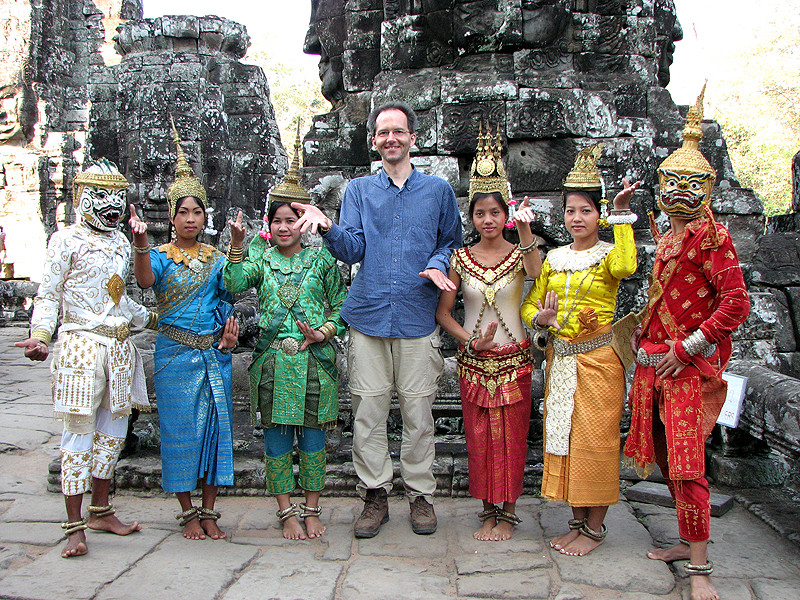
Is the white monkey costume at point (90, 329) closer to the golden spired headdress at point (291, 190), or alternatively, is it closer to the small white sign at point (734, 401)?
the golden spired headdress at point (291, 190)

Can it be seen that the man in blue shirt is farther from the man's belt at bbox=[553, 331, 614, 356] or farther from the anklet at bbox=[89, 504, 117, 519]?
the anklet at bbox=[89, 504, 117, 519]

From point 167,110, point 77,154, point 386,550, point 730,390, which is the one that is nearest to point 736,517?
point 730,390

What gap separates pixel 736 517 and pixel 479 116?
272 cm

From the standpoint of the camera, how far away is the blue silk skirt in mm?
3334

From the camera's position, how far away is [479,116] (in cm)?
441

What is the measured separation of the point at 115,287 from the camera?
335cm

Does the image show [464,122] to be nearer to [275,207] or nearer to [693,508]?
[275,207]

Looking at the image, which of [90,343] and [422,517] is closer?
[90,343]

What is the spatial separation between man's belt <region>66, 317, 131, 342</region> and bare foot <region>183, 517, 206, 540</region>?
0.95m

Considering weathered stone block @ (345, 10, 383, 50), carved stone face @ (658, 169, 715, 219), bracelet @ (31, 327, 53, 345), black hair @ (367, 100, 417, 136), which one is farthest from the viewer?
weathered stone block @ (345, 10, 383, 50)

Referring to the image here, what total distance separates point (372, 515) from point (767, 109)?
21.6 metres

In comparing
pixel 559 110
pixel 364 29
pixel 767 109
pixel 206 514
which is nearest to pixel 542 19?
pixel 559 110

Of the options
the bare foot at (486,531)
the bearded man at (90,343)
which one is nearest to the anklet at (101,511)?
the bearded man at (90,343)

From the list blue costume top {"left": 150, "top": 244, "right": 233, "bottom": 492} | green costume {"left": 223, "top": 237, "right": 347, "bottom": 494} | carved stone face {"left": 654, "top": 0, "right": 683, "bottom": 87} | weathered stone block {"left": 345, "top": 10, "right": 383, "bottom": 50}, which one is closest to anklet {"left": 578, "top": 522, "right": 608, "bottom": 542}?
green costume {"left": 223, "top": 237, "right": 347, "bottom": 494}
